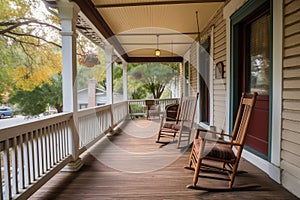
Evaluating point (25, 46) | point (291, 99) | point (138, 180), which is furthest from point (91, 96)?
point (291, 99)

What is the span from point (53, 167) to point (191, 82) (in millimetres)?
6100

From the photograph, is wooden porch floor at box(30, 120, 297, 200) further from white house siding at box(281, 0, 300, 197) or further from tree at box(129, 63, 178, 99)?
tree at box(129, 63, 178, 99)

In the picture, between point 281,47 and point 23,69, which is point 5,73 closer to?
point 23,69

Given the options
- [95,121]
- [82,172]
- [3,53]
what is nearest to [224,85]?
[95,121]

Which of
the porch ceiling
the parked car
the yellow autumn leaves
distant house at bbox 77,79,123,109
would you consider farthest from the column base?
distant house at bbox 77,79,123,109

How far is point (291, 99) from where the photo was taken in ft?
7.65

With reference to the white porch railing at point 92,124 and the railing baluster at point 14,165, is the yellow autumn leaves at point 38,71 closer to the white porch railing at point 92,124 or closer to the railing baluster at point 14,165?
the white porch railing at point 92,124

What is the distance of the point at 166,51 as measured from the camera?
29.6 ft

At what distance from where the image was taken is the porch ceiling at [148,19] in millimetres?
3951

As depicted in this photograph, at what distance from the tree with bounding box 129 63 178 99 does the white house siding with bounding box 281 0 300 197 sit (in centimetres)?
1226

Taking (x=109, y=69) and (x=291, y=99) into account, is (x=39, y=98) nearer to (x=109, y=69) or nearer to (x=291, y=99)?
(x=109, y=69)

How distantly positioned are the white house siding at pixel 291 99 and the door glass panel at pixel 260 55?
59 cm

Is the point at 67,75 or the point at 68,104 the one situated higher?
the point at 67,75

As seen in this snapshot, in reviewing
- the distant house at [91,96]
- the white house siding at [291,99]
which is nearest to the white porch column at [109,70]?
the white house siding at [291,99]
